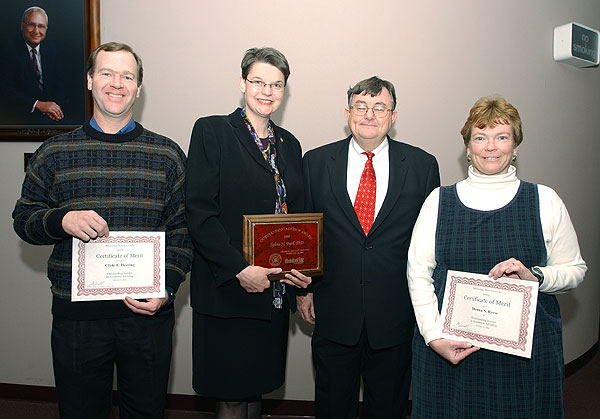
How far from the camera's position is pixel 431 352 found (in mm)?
1672

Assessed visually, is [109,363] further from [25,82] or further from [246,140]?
[25,82]

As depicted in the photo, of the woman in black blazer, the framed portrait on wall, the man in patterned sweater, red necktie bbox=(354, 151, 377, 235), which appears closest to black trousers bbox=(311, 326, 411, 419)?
the woman in black blazer

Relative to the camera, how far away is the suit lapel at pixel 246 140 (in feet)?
5.96

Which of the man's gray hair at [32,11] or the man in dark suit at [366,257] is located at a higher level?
the man's gray hair at [32,11]

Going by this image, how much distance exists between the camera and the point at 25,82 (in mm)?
2809

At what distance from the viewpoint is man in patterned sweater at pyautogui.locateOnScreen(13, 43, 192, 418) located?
1.58 meters

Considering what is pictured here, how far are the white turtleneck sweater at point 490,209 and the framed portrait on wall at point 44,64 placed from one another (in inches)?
86.6

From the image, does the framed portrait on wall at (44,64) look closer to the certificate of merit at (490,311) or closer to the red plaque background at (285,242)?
the red plaque background at (285,242)

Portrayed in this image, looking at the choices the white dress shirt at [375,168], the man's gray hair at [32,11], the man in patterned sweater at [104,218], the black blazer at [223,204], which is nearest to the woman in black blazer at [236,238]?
the black blazer at [223,204]

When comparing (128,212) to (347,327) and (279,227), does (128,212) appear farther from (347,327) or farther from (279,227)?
(347,327)

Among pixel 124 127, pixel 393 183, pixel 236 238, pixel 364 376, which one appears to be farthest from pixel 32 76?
pixel 364 376

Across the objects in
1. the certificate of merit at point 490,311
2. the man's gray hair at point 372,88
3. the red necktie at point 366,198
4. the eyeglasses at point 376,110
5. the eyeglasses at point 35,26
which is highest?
the eyeglasses at point 35,26

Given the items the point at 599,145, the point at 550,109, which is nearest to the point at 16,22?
the point at 550,109

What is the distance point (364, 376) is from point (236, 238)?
824 mm
